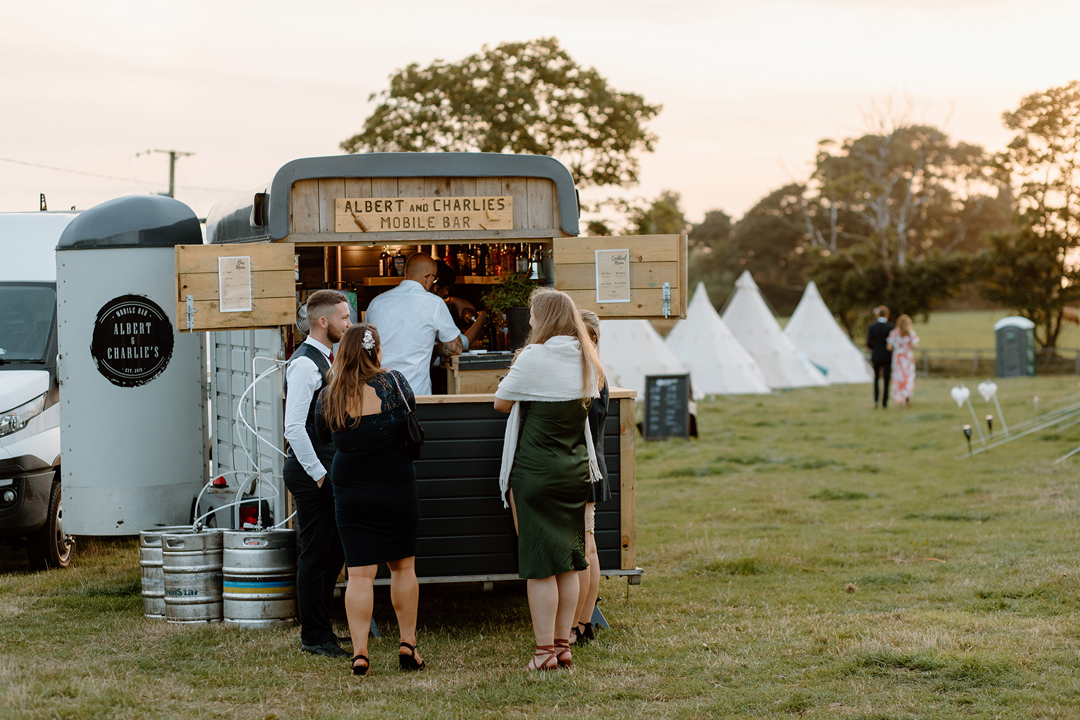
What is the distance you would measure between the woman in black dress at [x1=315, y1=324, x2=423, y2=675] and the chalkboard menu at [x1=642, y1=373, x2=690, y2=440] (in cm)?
1020

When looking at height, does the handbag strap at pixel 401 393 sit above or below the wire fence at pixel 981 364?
above

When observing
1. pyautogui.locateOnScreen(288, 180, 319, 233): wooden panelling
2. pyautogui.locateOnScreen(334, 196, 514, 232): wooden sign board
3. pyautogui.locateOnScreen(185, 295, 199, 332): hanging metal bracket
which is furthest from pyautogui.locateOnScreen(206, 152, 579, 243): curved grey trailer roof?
pyautogui.locateOnScreen(185, 295, 199, 332): hanging metal bracket

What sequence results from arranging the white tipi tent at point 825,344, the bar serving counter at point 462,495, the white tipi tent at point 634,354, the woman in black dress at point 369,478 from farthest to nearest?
the white tipi tent at point 825,344, the white tipi tent at point 634,354, the bar serving counter at point 462,495, the woman in black dress at point 369,478

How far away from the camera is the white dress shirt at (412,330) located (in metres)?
6.07

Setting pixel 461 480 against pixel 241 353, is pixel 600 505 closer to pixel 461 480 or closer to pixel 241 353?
pixel 461 480

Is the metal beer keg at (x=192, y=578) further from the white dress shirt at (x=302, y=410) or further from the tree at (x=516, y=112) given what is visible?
the tree at (x=516, y=112)

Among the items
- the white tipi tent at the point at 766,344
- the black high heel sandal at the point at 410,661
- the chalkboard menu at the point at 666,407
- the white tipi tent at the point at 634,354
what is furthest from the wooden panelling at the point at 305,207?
the white tipi tent at the point at 766,344

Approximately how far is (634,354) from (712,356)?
231cm

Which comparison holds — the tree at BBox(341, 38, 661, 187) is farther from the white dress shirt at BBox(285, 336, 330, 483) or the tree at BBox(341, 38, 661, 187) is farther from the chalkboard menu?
the white dress shirt at BBox(285, 336, 330, 483)

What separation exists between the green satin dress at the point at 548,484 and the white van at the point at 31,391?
3986 millimetres

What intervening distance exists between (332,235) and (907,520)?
5.80m

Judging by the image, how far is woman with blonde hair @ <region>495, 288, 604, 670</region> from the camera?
16.2ft

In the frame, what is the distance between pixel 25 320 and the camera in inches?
309

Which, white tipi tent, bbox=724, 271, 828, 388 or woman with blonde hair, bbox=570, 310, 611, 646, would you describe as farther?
white tipi tent, bbox=724, 271, 828, 388
